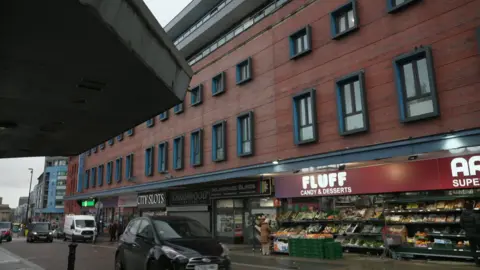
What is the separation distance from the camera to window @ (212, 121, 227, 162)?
23562mm

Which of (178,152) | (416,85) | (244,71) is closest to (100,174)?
(178,152)

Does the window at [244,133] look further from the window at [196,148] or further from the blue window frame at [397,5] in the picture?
the blue window frame at [397,5]

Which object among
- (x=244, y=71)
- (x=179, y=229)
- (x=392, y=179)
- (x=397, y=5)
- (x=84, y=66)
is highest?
(x=244, y=71)

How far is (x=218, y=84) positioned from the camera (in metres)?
25.6

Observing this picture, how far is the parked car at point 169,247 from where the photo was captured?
8203 mm

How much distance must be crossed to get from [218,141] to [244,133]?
2.67m

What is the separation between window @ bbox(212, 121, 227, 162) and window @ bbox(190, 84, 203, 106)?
287 cm

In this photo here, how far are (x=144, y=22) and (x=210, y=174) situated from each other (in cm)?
1791

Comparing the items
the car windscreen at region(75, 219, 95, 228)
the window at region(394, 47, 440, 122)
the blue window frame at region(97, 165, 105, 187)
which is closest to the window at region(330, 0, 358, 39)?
the window at region(394, 47, 440, 122)

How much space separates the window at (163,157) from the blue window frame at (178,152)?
1.30m

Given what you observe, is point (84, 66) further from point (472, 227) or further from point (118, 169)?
point (118, 169)

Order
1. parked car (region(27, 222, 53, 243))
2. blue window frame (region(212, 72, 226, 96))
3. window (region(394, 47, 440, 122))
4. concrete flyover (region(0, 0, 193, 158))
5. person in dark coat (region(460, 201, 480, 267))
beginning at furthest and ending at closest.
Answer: parked car (region(27, 222, 53, 243)) < blue window frame (region(212, 72, 226, 96)) < window (region(394, 47, 440, 122)) < person in dark coat (region(460, 201, 480, 267)) < concrete flyover (region(0, 0, 193, 158))

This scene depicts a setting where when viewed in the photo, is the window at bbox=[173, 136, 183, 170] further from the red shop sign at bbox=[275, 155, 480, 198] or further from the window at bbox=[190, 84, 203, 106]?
the red shop sign at bbox=[275, 155, 480, 198]

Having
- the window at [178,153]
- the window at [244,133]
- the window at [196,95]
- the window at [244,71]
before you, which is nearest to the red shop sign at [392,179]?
the window at [244,133]
